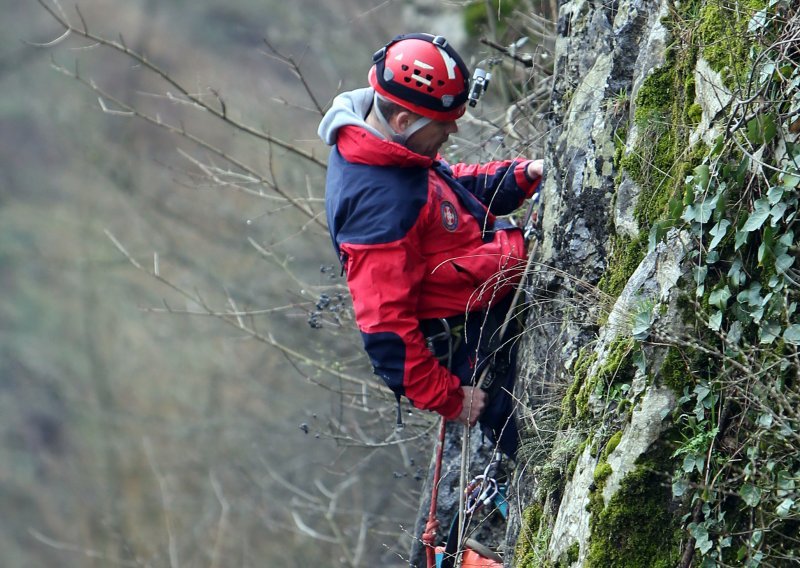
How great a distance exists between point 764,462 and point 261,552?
12718 millimetres

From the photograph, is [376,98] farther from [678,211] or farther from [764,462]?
[764,462]

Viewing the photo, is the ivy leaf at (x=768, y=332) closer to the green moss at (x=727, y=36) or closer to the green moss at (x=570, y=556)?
the green moss at (x=727, y=36)

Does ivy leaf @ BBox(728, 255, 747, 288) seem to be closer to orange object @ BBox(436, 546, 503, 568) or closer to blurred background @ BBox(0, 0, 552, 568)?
orange object @ BBox(436, 546, 503, 568)

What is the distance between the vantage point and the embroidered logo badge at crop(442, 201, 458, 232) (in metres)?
4.02

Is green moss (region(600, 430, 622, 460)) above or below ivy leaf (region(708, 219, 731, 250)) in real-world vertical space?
below

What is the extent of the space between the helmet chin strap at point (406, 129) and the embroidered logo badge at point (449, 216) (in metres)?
0.31

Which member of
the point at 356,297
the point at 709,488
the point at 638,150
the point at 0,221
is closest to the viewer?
the point at 709,488

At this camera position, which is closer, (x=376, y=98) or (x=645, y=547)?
(x=645, y=547)

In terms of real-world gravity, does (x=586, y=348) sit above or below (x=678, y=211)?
below

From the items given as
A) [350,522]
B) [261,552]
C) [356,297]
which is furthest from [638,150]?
→ [261,552]

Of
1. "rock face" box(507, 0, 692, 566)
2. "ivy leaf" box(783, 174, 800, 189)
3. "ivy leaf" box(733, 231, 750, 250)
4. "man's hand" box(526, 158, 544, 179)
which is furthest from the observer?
"man's hand" box(526, 158, 544, 179)

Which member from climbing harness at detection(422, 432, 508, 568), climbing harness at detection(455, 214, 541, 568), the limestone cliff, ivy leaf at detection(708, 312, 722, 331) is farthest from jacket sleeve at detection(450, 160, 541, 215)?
ivy leaf at detection(708, 312, 722, 331)

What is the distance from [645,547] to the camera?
305 cm

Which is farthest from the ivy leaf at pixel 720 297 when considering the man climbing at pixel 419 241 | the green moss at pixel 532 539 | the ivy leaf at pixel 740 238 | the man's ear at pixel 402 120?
the man's ear at pixel 402 120
